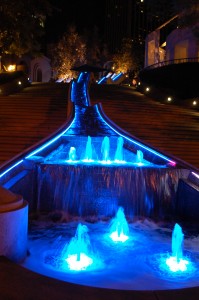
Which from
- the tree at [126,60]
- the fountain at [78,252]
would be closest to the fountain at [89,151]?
the fountain at [78,252]

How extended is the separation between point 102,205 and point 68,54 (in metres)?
36.8

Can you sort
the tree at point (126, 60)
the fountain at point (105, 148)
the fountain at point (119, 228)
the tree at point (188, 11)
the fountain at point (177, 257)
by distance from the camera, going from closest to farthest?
the fountain at point (177, 257) → the fountain at point (119, 228) → the fountain at point (105, 148) → the tree at point (188, 11) → the tree at point (126, 60)

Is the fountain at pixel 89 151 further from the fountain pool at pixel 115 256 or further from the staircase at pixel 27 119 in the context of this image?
the fountain pool at pixel 115 256

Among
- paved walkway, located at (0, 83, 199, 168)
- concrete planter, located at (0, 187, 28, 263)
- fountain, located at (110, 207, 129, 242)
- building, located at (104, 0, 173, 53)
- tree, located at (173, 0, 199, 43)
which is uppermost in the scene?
building, located at (104, 0, 173, 53)

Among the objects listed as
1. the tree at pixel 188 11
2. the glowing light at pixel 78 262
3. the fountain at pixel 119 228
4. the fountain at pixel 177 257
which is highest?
the tree at pixel 188 11

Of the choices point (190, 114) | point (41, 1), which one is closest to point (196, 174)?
point (190, 114)

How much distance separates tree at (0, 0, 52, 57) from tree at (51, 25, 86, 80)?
19.1m

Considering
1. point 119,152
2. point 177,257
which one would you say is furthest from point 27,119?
point 177,257

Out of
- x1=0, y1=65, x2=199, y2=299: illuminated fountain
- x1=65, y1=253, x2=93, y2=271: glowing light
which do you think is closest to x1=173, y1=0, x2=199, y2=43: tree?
x1=0, y1=65, x2=199, y2=299: illuminated fountain

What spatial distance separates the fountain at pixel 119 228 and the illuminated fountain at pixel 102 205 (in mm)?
21

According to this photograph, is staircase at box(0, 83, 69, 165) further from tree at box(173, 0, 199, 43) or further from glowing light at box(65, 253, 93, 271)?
tree at box(173, 0, 199, 43)

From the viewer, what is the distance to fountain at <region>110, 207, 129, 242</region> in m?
7.70

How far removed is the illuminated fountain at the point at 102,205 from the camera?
5.94 metres

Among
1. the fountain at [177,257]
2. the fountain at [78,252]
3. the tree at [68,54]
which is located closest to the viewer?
the fountain at [78,252]
